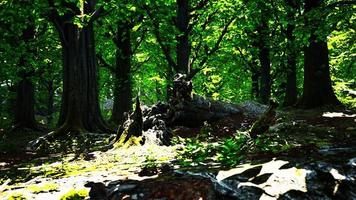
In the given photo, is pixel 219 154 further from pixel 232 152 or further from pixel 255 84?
pixel 255 84

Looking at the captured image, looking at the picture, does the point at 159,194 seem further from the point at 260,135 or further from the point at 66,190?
the point at 260,135

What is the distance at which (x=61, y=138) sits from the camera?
15.2 metres

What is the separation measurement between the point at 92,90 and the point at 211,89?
1061 inches

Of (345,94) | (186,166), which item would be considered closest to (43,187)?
(186,166)

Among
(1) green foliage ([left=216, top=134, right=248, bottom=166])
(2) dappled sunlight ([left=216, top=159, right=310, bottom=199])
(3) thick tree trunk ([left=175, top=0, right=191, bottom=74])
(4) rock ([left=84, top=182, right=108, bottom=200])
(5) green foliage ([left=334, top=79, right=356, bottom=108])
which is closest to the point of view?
(2) dappled sunlight ([left=216, top=159, right=310, bottom=199])

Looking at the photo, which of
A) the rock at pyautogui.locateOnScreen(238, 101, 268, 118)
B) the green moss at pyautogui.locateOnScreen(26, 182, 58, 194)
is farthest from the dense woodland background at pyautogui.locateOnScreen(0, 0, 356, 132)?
the green moss at pyautogui.locateOnScreen(26, 182, 58, 194)

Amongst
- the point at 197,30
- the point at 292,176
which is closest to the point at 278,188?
the point at 292,176

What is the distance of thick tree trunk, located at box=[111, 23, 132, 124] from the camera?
2478 cm

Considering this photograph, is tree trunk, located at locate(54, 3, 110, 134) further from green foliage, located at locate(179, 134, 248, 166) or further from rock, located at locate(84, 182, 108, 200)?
rock, located at locate(84, 182, 108, 200)

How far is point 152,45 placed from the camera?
26609 mm

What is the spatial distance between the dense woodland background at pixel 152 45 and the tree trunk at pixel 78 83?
0.04 m

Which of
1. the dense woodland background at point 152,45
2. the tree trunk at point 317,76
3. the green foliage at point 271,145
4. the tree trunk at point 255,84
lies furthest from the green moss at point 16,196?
the tree trunk at point 255,84

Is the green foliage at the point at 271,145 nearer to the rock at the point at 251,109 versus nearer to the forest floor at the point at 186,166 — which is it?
the forest floor at the point at 186,166

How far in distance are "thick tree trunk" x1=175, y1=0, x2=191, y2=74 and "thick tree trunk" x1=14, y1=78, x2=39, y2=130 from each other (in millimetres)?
9945
